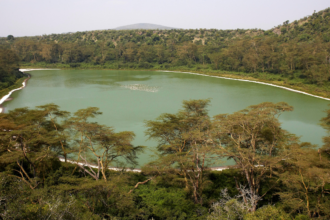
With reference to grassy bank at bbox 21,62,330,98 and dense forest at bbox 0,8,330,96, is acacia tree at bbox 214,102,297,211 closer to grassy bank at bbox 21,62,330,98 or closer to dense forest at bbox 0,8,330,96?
grassy bank at bbox 21,62,330,98

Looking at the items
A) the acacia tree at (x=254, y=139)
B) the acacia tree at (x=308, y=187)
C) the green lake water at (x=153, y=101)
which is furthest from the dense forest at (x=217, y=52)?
the acacia tree at (x=308, y=187)

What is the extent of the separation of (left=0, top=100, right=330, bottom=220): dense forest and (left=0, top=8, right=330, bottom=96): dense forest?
67.3 feet

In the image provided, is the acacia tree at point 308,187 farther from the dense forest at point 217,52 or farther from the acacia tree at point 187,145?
the dense forest at point 217,52

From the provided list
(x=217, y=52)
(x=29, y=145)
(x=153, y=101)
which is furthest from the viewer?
(x=217, y=52)

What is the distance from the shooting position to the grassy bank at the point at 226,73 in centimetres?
2543

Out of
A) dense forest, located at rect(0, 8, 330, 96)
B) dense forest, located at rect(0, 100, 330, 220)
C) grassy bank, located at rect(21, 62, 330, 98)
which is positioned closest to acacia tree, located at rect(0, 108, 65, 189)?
dense forest, located at rect(0, 100, 330, 220)

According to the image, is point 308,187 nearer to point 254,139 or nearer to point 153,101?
point 254,139

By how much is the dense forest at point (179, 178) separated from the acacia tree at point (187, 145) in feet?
0.13

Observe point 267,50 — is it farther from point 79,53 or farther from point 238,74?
point 79,53

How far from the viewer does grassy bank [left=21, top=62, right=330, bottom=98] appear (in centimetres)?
2543

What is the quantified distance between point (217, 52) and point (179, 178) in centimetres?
4375

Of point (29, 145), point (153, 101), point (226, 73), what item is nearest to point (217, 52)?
point (226, 73)

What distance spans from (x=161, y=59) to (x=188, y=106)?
4131cm

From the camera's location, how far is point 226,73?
3850 cm
